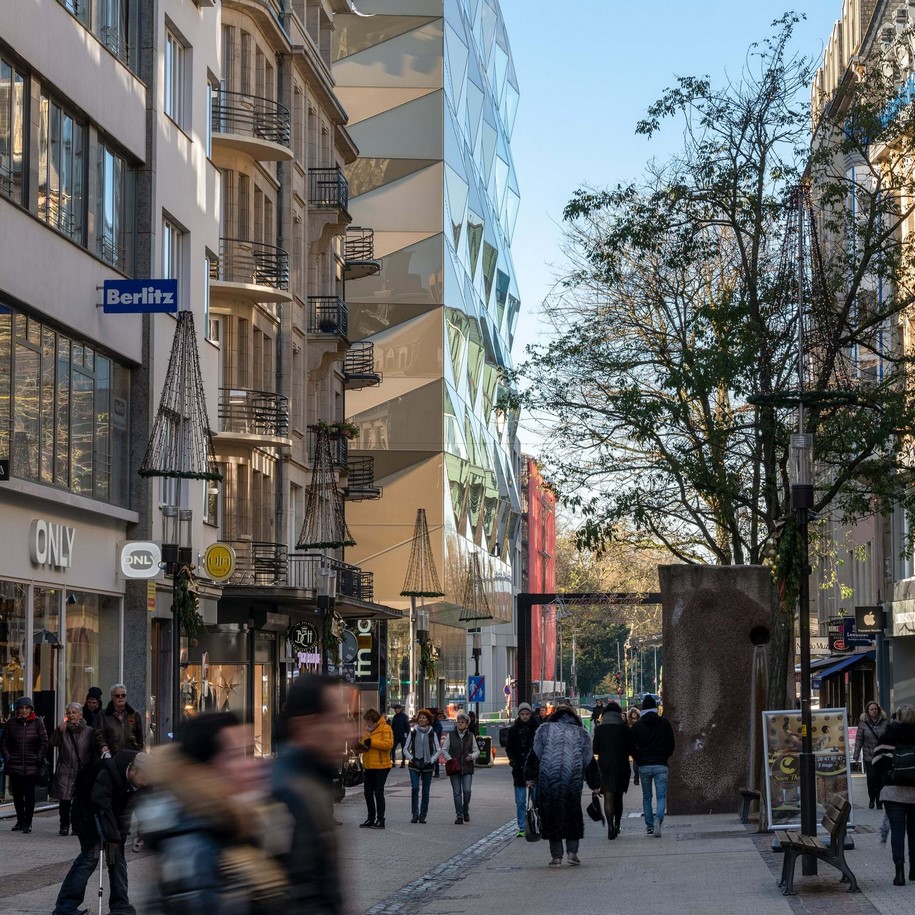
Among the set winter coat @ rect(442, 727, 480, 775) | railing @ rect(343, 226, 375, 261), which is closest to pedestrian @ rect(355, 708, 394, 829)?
winter coat @ rect(442, 727, 480, 775)

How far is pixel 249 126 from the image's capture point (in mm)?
41812

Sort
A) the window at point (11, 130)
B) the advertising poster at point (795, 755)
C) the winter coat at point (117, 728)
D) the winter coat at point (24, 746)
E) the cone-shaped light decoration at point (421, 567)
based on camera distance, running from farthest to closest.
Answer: the cone-shaped light decoration at point (421, 567)
the window at point (11, 130)
the winter coat at point (24, 746)
the winter coat at point (117, 728)
the advertising poster at point (795, 755)

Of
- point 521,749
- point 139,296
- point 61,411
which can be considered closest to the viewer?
point 521,749

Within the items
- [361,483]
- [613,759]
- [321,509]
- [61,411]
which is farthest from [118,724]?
[361,483]

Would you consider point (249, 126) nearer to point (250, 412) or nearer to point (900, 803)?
point (250, 412)

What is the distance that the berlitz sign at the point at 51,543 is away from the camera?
83.9 feet

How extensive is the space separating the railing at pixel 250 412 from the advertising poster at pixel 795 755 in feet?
76.1

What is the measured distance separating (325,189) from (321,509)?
11713 millimetres

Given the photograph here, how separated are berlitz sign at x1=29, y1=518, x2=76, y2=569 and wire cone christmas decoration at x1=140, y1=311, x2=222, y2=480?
1.54 meters

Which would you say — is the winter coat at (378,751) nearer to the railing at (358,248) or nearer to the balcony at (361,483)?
the balcony at (361,483)

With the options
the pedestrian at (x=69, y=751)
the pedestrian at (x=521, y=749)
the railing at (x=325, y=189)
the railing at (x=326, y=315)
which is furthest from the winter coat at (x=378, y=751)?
the railing at (x=325, y=189)

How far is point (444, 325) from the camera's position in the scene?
65.0 meters

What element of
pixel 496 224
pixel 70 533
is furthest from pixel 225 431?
pixel 496 224

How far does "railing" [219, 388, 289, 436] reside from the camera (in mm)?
41594
